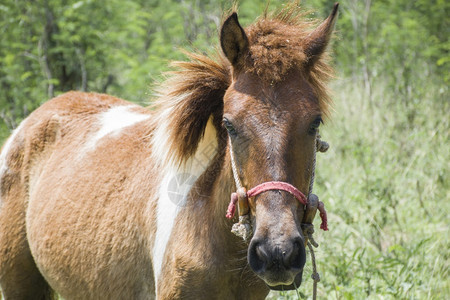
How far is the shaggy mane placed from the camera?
2461 millimetres

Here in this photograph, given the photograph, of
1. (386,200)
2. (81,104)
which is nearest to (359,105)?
(386,200)

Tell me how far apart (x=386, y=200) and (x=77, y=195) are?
2.85 metres

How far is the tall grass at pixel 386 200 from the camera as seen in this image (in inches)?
151

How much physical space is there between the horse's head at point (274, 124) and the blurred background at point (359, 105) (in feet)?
1.75

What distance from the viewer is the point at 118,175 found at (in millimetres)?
3053

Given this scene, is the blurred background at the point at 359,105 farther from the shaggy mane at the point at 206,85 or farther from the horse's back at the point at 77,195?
the horse's back at the point at 77,195

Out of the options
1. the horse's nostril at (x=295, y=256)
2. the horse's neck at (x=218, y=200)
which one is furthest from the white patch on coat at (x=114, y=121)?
the horse's nostril at (x=295, y=256)

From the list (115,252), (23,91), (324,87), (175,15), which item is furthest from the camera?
(175,15)

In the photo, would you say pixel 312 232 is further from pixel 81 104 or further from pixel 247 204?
pixel 81 104

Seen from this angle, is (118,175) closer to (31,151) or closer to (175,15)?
(31,151)

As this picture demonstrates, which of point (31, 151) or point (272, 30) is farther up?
point (272, 30)

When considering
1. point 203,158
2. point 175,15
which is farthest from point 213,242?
point 175,15

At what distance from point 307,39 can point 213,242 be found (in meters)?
1.12

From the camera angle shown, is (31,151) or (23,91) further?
(23,91)
